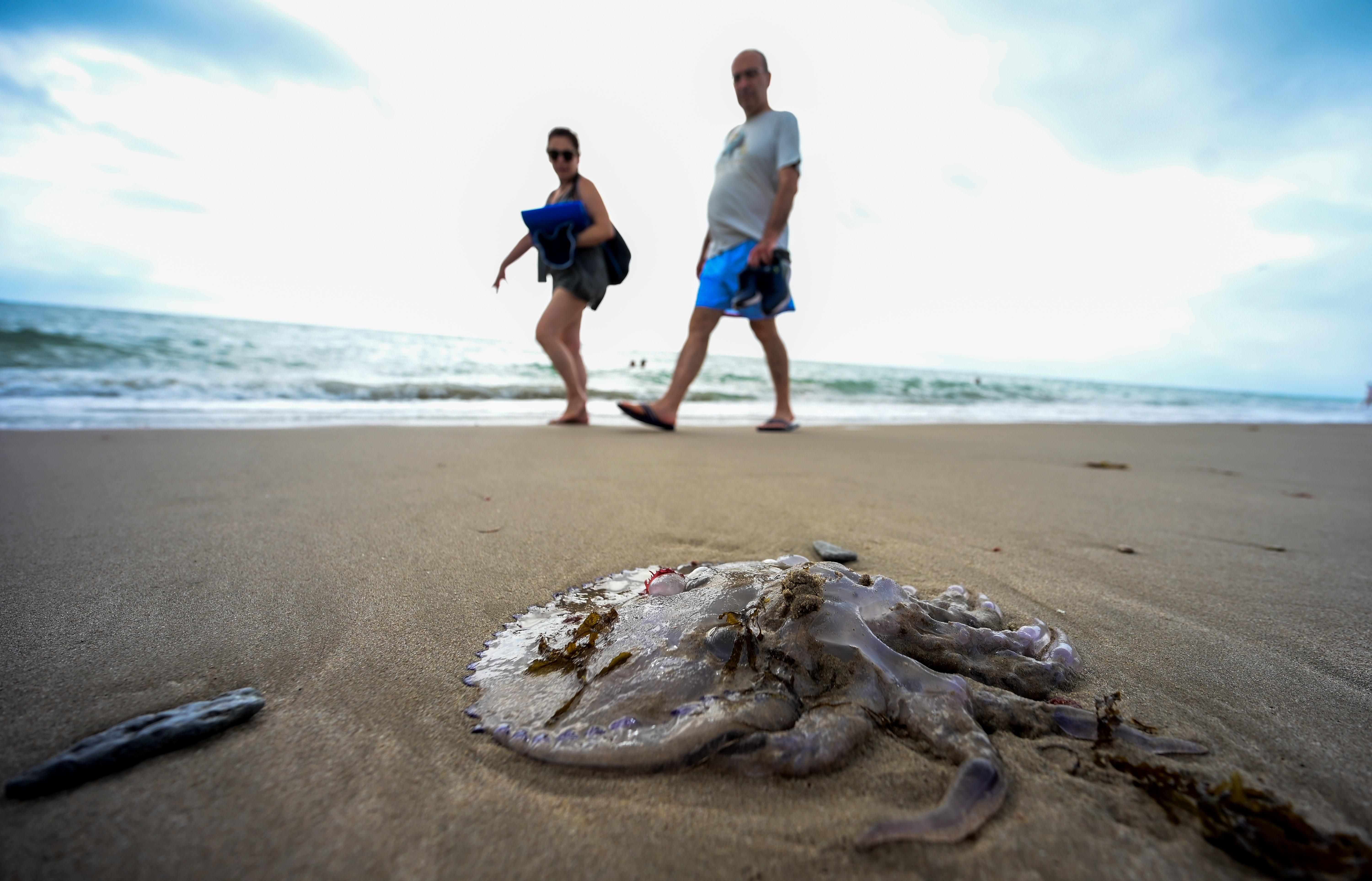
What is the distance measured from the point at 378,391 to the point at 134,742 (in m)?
7.83

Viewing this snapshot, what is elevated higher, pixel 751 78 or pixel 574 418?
pixel 751 78

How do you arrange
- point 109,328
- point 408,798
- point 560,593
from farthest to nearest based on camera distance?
1. point 109,328
2. point 560,593
3. point 408,798

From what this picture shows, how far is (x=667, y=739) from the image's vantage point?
896mm

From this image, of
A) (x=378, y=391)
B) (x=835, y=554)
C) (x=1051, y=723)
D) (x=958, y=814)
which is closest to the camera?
(x=958, y=814)

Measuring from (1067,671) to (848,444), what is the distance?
3.67m

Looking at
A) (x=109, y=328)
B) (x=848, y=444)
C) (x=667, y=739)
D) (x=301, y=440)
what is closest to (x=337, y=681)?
(x=667, y=739)

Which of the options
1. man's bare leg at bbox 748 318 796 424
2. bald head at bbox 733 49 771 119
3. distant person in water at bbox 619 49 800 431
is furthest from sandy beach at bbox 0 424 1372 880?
bald head at bbox 733 49 771 119

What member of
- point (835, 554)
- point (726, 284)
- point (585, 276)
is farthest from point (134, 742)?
point (585, 276)

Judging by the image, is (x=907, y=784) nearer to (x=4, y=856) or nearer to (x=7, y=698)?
(x=4, y=856)

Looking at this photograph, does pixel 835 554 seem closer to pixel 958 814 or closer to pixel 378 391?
pixel 958 814

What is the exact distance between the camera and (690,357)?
5.04 meters

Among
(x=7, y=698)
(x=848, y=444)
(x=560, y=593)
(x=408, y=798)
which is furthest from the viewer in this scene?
(x=848, y=444)

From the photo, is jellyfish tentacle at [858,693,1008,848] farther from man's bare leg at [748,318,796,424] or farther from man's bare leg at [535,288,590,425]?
man's bare leg at [535,288,590,425]

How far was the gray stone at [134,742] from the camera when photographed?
79 cm
